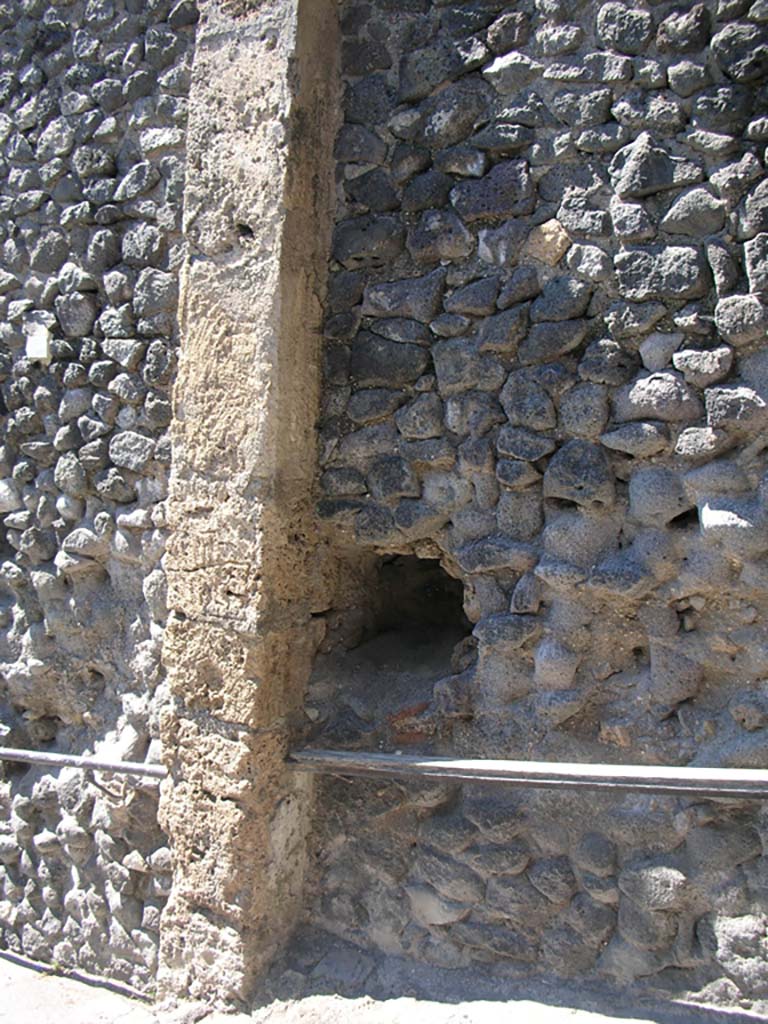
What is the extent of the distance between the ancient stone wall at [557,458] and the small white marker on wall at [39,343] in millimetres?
1287

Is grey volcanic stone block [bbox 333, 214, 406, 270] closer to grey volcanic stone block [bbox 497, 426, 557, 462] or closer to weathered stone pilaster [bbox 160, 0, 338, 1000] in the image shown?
weathered stone pilaster [bbox 160, 0, 338, 1000]

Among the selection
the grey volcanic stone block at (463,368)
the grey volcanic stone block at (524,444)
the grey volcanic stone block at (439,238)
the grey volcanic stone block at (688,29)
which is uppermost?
the grey volcanic stone block at (688,29)

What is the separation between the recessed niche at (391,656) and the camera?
3.16 metres

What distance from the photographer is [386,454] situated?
3.11m

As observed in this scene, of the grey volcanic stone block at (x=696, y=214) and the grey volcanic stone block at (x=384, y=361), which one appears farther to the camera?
the grey volcanic stone block at (x=384, y=361)

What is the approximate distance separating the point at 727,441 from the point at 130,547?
84.8 inches

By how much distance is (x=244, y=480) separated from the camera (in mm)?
3043

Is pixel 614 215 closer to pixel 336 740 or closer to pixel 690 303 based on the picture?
pixel 690 303

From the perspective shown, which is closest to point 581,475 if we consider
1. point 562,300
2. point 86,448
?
point 562,300

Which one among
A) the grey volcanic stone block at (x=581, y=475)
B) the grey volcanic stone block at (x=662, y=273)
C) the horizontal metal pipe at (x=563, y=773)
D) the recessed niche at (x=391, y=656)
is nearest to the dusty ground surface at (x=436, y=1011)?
the horizontal metal pipe at (x=563, y=773)

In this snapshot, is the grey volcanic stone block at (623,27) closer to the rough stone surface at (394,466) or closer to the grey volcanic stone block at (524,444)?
the rough stone surface at (394,466)

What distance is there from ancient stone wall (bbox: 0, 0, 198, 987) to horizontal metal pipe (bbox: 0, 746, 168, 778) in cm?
8

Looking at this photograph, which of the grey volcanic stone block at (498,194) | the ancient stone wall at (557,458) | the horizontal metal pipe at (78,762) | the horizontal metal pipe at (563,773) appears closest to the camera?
the horizontal metal pipe at (563,773)

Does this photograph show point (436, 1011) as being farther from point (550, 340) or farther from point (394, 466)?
point (550, 340)
